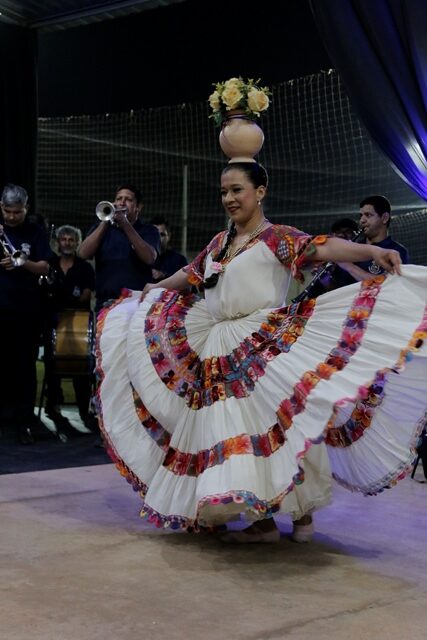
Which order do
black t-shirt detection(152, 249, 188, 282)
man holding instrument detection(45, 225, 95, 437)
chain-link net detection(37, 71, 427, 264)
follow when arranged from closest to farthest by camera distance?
man holding instrument detection(45, 225, 95, 437)
black t-shirt detection(152, 249, 188, 282)
chain-link net detection(37, 71, 427, 264)

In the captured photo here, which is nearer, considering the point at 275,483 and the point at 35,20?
the point at 275,483

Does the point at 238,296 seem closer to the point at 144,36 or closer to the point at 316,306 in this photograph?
the point at 316,306

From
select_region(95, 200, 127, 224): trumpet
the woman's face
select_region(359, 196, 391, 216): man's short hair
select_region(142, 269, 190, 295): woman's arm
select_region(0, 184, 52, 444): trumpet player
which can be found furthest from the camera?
select_region(0, 184, 52, 444): trumpet player

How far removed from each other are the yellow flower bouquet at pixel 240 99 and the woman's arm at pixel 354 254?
2.16ft

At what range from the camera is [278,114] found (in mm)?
9164

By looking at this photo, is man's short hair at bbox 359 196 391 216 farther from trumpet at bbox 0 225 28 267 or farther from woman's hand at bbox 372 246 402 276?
trumpet at bbox 0 225 28 267

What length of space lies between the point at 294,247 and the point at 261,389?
58 centimetres

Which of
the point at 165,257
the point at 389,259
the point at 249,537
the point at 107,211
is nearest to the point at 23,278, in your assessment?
the point at 107,211

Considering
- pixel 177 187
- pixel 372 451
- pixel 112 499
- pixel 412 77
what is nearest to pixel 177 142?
pixel 177 187

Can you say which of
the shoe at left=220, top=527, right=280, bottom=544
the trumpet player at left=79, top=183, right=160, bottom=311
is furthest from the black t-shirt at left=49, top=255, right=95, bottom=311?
the shoe at left=220, top=527, right=280, bottom=544

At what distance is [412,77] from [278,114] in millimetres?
3050

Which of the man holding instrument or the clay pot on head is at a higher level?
the clay pot on head

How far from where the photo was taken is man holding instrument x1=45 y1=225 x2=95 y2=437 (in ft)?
21.2

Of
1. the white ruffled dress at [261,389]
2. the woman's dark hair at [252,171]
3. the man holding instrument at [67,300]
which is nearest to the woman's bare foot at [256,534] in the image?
the white ruffled dress at [261,389]
